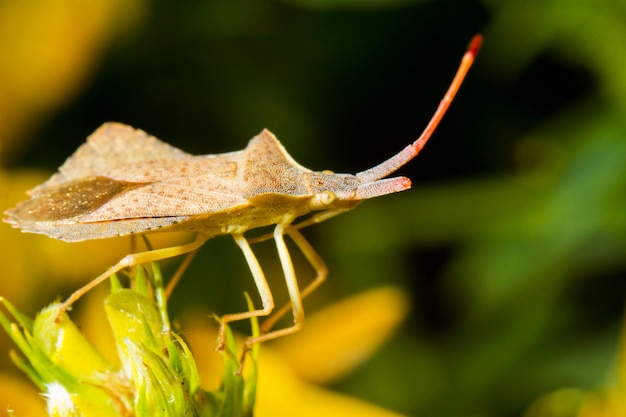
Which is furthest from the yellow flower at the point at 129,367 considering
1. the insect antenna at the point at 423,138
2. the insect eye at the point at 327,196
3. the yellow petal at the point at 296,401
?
the yellow petal at the point at 296,401

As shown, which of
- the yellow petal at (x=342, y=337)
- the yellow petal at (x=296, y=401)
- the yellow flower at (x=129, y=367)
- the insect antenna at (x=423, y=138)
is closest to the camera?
the yellow flower at (x=129, y=367)

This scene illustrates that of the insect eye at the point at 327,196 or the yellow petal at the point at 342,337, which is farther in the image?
the yellow petal at the point at 342,337

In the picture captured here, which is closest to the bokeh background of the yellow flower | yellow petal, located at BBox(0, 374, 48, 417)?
yellow petal, located at BBox(0, 374, 48, 417)

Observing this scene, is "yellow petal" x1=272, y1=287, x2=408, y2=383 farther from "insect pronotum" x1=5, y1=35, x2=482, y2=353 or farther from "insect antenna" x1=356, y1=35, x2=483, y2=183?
"insect antenna" x1=356, y1=35, x2=483, y2=183

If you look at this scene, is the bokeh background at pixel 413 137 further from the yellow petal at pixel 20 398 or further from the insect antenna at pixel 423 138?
the insect antenna at pixel 423 138

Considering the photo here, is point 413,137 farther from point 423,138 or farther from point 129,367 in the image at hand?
point 129,367

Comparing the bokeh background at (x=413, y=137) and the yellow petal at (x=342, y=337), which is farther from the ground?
the bokeh background at (x=413, y=137)

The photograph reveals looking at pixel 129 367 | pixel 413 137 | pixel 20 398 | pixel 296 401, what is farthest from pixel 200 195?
pixel 413 137

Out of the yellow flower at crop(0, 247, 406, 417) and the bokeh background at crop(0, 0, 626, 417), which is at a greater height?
the bokeh background at crop(0, 0, 626, 417)
